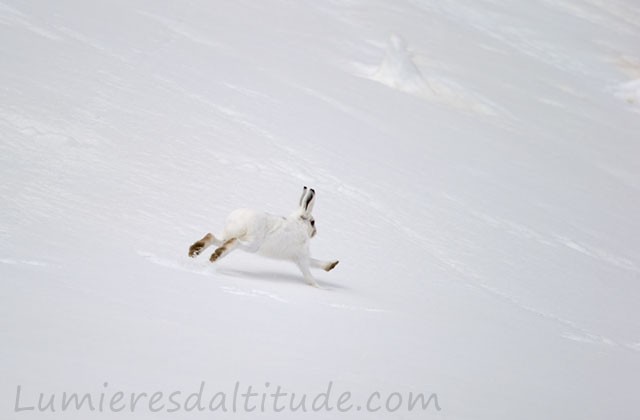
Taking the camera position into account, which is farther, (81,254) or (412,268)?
(412,268)

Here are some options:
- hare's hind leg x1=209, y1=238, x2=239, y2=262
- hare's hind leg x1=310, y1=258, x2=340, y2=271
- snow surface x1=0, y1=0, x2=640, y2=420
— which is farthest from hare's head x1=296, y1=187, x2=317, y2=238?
hare's hind leg x1=209, y1=238, x2=239, y2=262

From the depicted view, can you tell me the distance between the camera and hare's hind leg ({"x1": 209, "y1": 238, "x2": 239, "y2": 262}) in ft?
17.8

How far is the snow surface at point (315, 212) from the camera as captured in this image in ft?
14.2

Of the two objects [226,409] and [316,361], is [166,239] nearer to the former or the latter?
[316,361]

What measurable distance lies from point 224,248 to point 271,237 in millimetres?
318

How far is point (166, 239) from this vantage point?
590cm

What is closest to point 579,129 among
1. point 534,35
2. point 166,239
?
point 534,35

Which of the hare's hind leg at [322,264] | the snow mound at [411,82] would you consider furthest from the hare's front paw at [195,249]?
the snow mound at [411,82]

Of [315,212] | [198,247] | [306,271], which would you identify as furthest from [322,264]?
[315,212]

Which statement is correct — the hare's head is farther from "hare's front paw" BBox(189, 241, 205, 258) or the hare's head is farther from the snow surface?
"hare's front paw" BBox(189, 241, 205, 258)

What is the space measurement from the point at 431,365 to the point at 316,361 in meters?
0.73

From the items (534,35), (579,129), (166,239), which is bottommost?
(166,239)

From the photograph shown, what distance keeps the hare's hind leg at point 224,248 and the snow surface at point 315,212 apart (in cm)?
13

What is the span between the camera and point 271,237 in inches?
223
